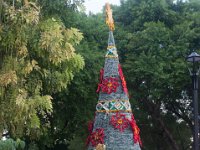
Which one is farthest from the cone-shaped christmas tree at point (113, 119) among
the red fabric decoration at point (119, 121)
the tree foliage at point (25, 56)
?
the tree foliage at point (25, 56)

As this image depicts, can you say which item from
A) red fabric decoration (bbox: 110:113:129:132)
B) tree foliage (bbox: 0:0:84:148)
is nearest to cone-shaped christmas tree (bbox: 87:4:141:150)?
red fabric decoration (bbox: 110:113:129:132)

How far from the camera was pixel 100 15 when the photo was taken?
19891 mm

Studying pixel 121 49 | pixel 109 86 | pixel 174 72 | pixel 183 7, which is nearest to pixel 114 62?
pixel 109 86

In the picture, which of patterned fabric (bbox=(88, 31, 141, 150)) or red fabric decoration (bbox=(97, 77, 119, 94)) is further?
red fabric decoration (bbox=(97, 77, 119, 94))

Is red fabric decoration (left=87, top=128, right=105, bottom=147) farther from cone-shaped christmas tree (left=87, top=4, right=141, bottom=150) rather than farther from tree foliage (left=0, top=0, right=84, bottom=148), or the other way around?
tree foliage (left=0, top=0, right=84, bottom=148)

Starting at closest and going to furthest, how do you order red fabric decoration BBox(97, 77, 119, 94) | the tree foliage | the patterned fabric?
the tree foliage
the patterned fabric
red fabric decoration BBox(97, 77, 119, 94)

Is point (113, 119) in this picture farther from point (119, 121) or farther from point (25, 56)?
point (25, 56)

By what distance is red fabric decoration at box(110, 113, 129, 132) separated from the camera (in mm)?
9703

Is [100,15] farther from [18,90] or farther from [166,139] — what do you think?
[18,90]

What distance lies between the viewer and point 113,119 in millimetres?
9734

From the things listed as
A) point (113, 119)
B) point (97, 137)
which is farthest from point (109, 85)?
point (97, 137)

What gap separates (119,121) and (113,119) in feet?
0.48

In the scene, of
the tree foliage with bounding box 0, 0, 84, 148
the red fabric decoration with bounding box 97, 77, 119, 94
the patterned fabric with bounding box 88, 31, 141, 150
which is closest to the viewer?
the tree foliage with bounding box 0, 0, 84, 148

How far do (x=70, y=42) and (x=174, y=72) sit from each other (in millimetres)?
7611
